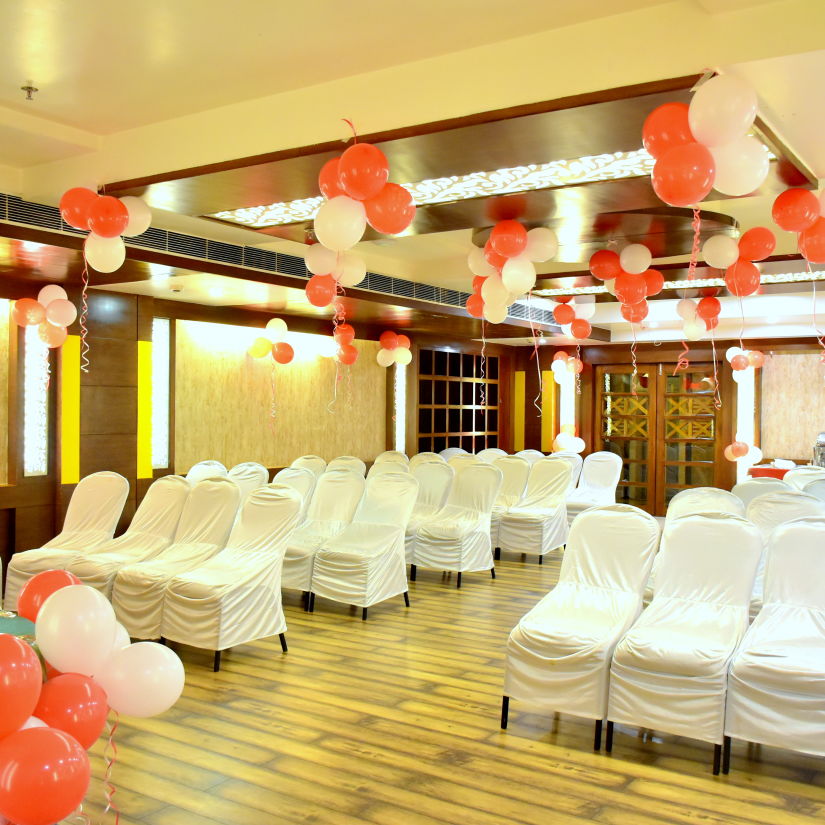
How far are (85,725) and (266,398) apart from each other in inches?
330

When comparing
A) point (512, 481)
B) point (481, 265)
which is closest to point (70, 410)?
point (481, 265)

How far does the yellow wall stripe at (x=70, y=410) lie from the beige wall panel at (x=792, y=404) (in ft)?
33.2

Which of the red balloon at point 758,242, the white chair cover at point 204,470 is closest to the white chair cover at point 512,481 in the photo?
the white chair cover at point 204,470

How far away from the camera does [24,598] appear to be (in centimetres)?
304

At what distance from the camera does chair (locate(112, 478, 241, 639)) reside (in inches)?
232

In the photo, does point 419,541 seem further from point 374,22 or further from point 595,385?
point 595,385

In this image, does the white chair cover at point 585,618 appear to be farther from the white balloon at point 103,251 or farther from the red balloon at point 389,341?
the red balloon at point 389,341

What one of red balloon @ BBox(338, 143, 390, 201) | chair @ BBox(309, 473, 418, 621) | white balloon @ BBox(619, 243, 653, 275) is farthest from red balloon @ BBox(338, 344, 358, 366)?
red balloon @ BBox(338, 143, 390, 201)

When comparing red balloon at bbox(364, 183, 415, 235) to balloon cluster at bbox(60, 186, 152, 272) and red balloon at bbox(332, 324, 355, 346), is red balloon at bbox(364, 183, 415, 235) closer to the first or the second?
balloon cluster at bbox(60, 186, 152, 272)

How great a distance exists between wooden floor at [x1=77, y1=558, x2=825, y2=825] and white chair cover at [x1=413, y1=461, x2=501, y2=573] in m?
2.25

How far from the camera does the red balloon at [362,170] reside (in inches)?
151

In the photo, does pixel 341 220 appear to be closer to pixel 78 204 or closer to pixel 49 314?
pixel 78 204

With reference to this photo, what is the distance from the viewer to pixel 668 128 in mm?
3352

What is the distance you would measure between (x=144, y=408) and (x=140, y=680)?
6.81 m
